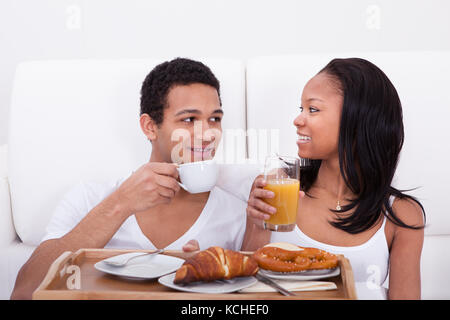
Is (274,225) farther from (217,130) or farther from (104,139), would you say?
(104,139)

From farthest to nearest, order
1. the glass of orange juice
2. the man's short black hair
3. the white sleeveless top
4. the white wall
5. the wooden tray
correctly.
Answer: the white wall → the man's short black hair → the white sleeveless top → the glass of orange juice → the wooden tray

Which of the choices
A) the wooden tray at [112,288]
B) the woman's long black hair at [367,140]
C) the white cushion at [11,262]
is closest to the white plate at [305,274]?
the wooden tray at [112,288]

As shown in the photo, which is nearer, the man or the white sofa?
the man

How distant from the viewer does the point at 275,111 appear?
1.30 metres

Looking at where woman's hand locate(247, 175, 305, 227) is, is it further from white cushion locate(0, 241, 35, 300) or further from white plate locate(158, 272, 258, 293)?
white cushion locate(0, 241, 35, 300)

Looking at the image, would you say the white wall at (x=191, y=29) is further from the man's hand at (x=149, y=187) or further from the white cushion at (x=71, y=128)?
the man's hand at (x=149, y=187)

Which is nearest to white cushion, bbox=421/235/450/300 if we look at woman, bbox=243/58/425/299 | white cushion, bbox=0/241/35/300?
woman, bbox=243/58/425/299

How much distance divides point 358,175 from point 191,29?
767mm

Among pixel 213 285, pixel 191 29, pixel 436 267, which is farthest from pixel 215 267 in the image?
pixel 191 29

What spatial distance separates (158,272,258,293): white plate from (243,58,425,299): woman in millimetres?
434

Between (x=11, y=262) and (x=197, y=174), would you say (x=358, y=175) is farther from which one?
(x=11, y=262)

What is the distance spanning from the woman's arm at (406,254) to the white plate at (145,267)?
52cm

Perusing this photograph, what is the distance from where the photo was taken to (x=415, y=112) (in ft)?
4.11

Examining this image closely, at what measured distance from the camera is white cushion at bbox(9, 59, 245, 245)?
130 cm
